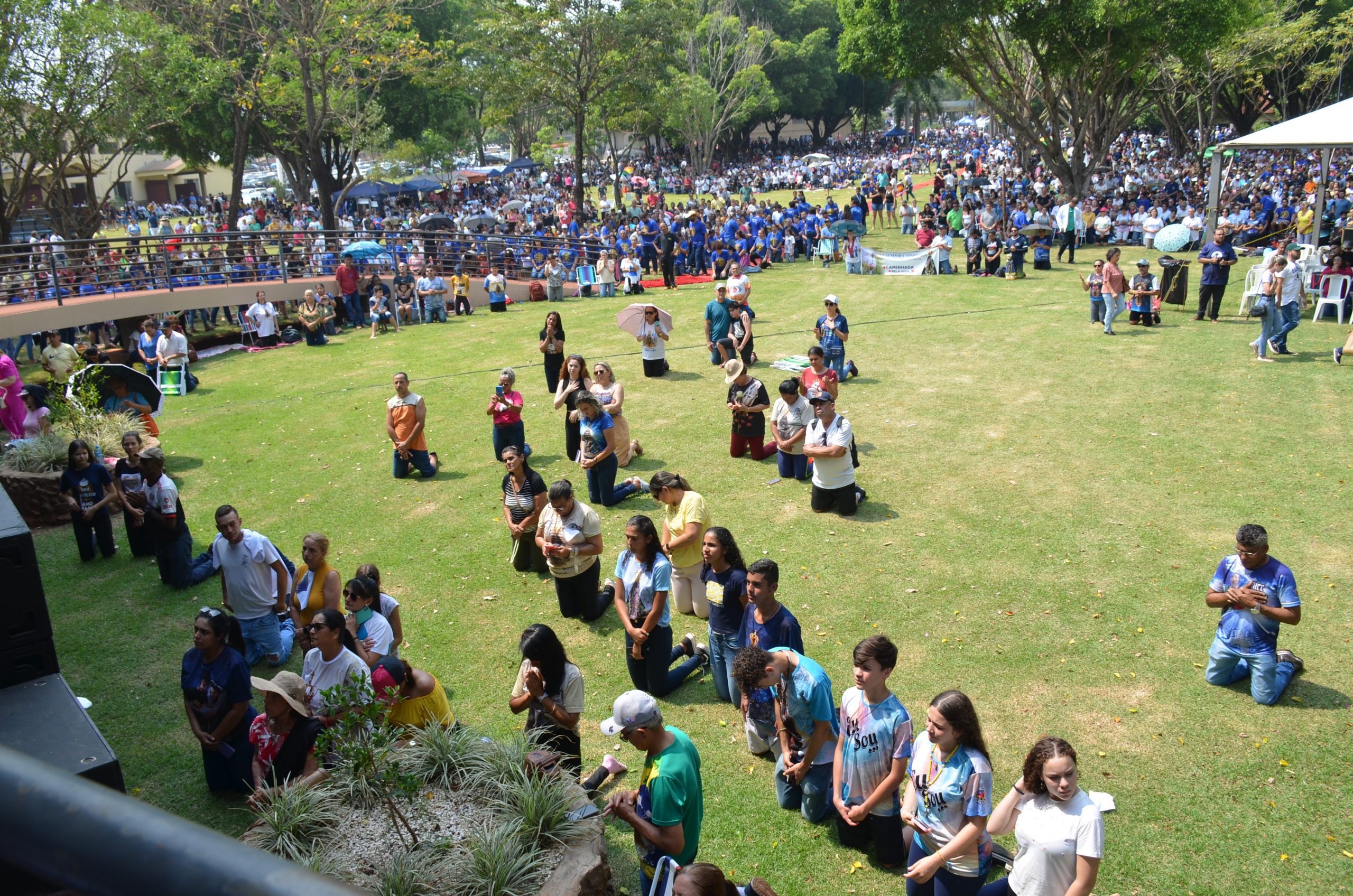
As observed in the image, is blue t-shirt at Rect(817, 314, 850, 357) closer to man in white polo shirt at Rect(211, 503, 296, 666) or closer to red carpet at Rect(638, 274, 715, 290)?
man in white polo shirt at Rect(211, 503, 296, 666)

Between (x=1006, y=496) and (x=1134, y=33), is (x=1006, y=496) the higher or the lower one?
the lower one

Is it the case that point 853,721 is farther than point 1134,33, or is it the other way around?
point 1134,33

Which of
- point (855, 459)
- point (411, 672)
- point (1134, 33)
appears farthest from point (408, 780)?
point (1134, 33)

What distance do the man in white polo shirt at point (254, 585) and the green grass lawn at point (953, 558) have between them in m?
0.85

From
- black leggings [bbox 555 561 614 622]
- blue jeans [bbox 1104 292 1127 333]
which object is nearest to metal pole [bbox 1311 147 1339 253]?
Result: blue jeans [bbox 1104 292 1127 333]

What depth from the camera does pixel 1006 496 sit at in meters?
11.3

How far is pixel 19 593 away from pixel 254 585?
5339 mm

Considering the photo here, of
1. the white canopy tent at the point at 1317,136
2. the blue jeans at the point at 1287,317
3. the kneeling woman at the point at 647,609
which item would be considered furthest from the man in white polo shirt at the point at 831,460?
the white canopy tent at the point at 1317,136

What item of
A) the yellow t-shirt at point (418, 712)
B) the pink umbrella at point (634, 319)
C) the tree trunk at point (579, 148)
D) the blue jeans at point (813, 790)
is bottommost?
the blue jeans at point (813, 790)

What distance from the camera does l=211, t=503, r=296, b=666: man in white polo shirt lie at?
332 inches

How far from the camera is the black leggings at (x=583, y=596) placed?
9000mm

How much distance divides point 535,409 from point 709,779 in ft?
32.9

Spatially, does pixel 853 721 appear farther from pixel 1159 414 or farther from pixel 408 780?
pixel 1159 414

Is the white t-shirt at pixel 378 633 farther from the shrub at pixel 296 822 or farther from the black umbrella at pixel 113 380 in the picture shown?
the black umbrella at pixel 113 380
